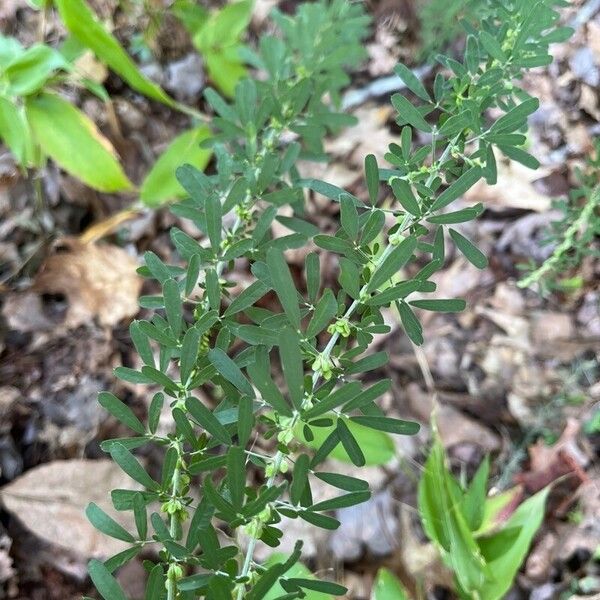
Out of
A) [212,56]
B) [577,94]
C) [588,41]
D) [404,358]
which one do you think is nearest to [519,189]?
[577,94]

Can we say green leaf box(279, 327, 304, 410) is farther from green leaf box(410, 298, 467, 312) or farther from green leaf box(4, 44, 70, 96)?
green leaf box(4, 44, 70, 96)

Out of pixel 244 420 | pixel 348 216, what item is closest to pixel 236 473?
pixel 244 420

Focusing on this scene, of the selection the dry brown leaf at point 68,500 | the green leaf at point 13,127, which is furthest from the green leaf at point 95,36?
the dry brown leaf at point 68,500

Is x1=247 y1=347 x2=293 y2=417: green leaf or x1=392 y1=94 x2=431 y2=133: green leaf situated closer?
x1=247 y1=347 x2=293 y2=417: green leaf

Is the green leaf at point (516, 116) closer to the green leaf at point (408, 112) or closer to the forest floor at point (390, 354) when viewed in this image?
the green leaf at point (408, 112)

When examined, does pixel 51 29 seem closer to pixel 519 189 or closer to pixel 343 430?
pixel 519 189

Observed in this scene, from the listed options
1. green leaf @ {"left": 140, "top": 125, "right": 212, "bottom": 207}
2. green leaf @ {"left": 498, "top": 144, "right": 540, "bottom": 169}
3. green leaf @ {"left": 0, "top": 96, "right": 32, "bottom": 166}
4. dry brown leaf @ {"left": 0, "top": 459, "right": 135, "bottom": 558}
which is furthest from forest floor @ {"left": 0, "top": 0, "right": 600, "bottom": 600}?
green leaf @ {"left": 498, "top": 144, "right": 540, "bottom": 169}

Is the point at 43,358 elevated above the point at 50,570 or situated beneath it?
elevated above

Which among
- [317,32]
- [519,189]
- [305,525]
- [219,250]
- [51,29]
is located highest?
[51,29]
